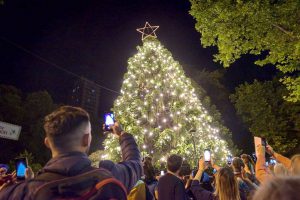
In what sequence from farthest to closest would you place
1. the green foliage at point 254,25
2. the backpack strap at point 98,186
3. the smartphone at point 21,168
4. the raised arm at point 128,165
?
the green foliage at point 254,25, the smartphone at point 21,168, the raised arm at point 128,165, the backpack strap at point 98,186

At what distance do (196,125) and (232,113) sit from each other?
73.9ft

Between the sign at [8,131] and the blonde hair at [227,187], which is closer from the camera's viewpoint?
the blonde hair at [227,187]

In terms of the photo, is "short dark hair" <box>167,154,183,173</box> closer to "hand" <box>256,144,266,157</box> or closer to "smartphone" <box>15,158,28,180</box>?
"hand" <box>256,144,266,157</box>

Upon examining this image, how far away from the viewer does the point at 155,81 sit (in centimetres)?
1491

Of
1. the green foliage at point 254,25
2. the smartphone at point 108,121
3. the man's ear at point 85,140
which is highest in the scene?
the green foliage at point 254,25

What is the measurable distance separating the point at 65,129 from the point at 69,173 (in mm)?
310

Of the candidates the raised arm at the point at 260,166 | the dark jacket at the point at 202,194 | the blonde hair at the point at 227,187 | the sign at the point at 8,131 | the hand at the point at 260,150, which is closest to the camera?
the raised arm at the point at 260,166

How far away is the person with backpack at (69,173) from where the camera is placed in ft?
6.02

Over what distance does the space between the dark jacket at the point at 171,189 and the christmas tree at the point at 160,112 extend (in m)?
8.92

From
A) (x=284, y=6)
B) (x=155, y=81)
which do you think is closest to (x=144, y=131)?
(x=155, y=81)

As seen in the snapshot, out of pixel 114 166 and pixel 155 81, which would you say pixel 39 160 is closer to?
pixel 155 81

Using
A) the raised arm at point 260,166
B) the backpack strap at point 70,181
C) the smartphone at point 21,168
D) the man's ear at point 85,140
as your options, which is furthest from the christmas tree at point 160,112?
the backpack strap at point 70,181

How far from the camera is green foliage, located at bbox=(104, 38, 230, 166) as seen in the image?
46.4 ft

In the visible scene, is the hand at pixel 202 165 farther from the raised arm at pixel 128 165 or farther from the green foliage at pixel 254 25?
the green foliage at pixel 254 25
